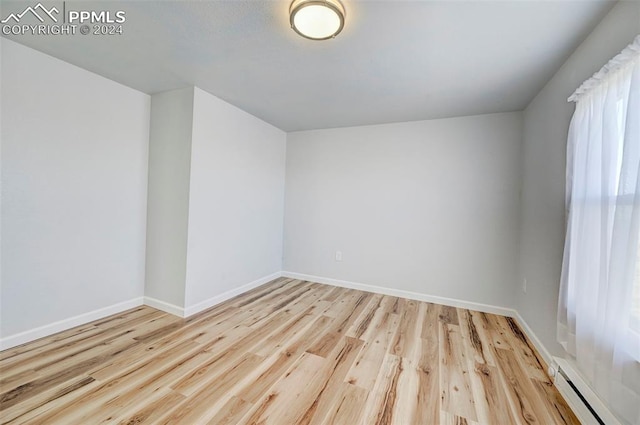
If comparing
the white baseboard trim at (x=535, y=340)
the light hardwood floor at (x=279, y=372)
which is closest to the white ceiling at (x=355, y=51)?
the white baseboard trim at (x=535, y=340)

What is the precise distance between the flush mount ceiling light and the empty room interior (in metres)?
0.01

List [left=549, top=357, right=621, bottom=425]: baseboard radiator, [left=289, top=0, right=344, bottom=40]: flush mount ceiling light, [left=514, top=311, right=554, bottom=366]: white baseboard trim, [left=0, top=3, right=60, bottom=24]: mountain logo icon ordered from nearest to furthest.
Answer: [left=549, top=357, right=621, bottom=425]: baseboard radiator → [left=289, top=0, right=344, bottom=40]: flush mount ceiling light → [left=0, top=3, right=60, bottom=24]: mountain logo icon → [left=514, top=311, right=554, bottom=366]: white baseboard trim

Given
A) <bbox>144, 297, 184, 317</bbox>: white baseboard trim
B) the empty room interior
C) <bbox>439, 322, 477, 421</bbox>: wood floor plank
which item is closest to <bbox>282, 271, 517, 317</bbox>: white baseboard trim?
the empty room interior

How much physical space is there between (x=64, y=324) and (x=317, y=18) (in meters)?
3.17

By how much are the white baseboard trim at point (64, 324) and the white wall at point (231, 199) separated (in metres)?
0.73

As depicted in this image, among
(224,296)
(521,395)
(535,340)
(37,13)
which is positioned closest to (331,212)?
(224,296)

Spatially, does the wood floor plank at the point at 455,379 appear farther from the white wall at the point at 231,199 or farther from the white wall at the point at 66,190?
the white wall at the point at 66,190

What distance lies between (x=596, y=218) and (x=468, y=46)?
4.39ft

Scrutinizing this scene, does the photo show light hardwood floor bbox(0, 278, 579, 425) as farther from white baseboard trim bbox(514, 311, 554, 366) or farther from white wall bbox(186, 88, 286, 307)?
white wall bbox(186, 88, 286, 307)

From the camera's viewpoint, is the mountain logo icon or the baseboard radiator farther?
the mountain logo icon

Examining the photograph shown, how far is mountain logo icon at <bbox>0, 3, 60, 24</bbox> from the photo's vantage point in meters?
1.58

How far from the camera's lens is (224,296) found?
295 cm

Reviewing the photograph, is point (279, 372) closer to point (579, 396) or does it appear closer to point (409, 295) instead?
point (579, 396)

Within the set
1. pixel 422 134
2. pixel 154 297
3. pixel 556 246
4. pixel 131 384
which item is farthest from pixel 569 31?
pixel 154 297
